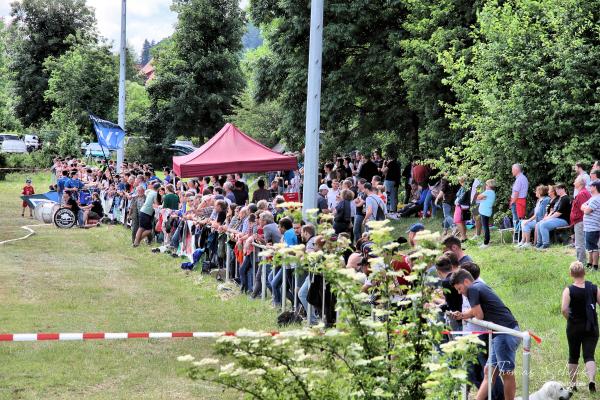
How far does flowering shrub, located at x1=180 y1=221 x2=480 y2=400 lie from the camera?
19.6ft

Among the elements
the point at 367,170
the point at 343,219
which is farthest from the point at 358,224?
the point at 367,170

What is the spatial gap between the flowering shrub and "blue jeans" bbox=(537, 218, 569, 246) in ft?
40.6

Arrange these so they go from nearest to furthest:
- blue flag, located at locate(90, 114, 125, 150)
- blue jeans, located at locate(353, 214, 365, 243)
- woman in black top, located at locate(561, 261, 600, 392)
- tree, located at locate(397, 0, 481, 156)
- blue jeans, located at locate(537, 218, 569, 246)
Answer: woman in black top, located at locate(561, 261, 600, 392), blue jeans, located at locate(537, 218, 569, 246), blue jeans, located at locate(353, 214, 365, 243), tree, located at locate(397, 0, 481, 156), blue flag, located at locate(90, 114, 125, 150)

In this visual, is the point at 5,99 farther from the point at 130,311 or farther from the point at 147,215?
the point at 130,311

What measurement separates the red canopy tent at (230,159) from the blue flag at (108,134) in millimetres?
6370

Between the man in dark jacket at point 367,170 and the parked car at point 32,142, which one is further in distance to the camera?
the parked car at point 32,142

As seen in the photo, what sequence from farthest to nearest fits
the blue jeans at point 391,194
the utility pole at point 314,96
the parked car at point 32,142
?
the parked car at point 32,142 < the blue jeans at point 391,194 < the utility pole at point 314,96

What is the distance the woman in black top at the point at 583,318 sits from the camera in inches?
422

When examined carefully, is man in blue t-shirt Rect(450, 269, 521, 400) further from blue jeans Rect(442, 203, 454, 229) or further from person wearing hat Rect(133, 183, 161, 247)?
person wearing hat Rect(133, 183, 161, 247)

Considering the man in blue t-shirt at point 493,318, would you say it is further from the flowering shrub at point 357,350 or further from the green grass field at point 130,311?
the flowering shrub at point 357,350

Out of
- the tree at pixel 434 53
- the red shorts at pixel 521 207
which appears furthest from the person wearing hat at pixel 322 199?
the tree at pixel 434 53

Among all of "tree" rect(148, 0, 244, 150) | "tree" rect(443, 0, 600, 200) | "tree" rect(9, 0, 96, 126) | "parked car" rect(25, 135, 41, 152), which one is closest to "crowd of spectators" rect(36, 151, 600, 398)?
"tree" rect(443, 0, 600, 200)

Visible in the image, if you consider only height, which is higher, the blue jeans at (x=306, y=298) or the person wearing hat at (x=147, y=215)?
the person wearing hat at (x=147, y=215)

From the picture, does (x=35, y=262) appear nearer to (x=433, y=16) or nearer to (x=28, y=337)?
(x=28, y=337)
